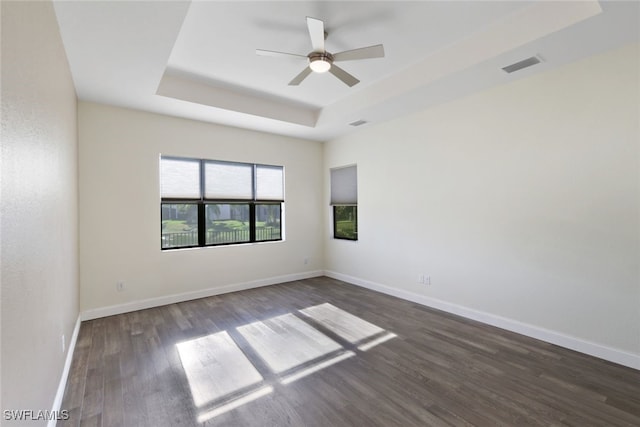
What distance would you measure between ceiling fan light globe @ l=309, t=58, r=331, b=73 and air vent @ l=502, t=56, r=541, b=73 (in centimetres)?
178

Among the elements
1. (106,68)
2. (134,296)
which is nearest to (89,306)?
(134,296)

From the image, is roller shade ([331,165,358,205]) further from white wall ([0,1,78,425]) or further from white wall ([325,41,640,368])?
white wall ([0,1,78,425])

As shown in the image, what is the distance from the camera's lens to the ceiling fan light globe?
2709 mm

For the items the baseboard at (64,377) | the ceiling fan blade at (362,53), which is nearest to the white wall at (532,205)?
the ceiling fan blade at (362,53)

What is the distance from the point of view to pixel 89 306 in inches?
143

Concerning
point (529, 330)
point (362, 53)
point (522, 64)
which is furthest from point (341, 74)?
point (529, 330)

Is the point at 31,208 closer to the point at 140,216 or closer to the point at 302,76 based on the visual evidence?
the point at 302,76

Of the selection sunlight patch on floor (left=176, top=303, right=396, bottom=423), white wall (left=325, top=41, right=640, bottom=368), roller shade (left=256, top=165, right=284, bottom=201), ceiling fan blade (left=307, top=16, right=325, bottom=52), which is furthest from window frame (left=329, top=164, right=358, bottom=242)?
ceiling fan blade (left=307, top=16, right=325, bottom=52)

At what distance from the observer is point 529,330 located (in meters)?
3.12

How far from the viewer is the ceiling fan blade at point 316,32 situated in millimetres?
2217

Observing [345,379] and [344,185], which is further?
[344,185]

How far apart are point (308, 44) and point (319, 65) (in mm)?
367

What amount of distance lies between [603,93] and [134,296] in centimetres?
576

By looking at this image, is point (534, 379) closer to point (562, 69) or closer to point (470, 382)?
point (470, 382)
